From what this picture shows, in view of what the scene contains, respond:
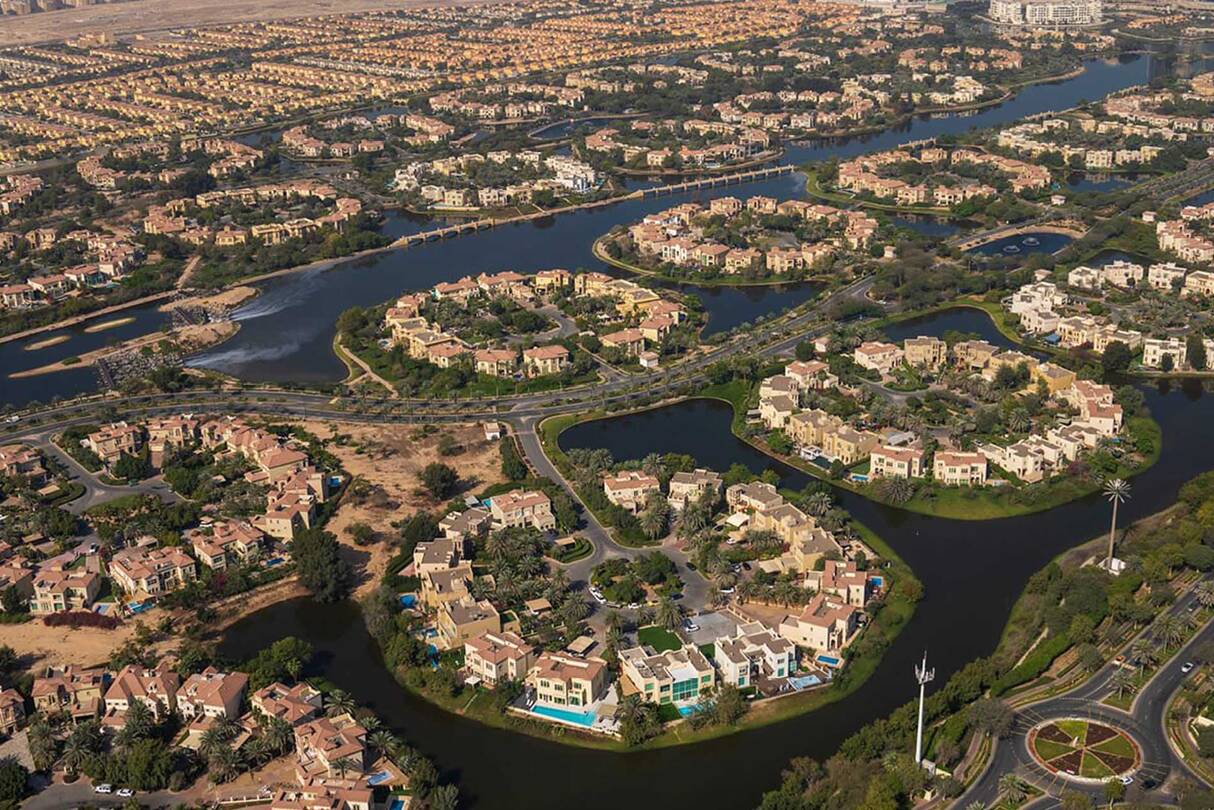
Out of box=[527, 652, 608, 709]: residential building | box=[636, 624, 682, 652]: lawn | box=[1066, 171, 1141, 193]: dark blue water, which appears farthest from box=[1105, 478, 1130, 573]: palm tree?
box=[1066, 171, 1141, 193]: dark blue water

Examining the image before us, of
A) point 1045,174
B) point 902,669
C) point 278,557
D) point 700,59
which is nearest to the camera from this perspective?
point 902,669

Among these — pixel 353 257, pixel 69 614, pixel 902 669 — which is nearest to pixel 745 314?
pixel 353 257

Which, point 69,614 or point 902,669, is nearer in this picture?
point 902,669

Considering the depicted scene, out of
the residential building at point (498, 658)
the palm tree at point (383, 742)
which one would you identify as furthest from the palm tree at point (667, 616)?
the palm tree at point (383, 742)

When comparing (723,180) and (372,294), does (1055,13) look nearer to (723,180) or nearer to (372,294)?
(723,180)

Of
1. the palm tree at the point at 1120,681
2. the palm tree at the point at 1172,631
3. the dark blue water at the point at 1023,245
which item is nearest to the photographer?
the palm tree at the point at 1120,681

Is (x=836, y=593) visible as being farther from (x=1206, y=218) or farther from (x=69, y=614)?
(x=1206, y=218)

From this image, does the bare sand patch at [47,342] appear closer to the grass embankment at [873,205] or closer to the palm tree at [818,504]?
the palm tree at [818,504]
